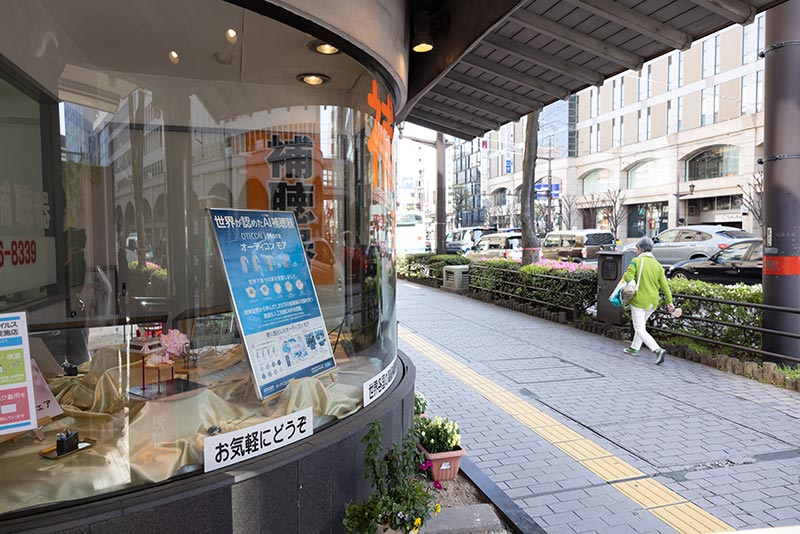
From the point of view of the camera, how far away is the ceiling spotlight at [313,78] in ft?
14.5

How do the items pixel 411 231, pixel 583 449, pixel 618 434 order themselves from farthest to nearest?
1. pixel 411 231
2. pixel 618 434
3. pixel 583 449

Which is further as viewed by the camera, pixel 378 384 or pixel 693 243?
pixel 693 243

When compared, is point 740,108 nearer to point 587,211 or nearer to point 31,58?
point 587,211

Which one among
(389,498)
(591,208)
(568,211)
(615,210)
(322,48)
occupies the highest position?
(591,208)

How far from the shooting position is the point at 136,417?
2.77m

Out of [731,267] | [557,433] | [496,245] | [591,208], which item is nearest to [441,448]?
[557,433]

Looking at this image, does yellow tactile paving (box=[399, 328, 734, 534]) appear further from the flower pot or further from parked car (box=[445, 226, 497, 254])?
parked car (box=[445, 226, 497, 254])

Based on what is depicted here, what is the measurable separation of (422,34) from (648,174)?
4418 cm

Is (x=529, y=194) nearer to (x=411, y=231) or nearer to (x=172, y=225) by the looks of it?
(x=172, y=225)

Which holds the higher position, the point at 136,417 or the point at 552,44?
the point at 552,44

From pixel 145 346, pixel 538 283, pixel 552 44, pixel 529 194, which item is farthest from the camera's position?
pixel 529 194

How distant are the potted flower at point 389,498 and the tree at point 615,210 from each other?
150ft

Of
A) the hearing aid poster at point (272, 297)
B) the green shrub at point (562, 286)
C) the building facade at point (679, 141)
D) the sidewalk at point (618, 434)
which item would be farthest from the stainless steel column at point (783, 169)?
the building facade at point (679, 141)

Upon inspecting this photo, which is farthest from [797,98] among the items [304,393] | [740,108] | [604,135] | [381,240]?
[604,135]
